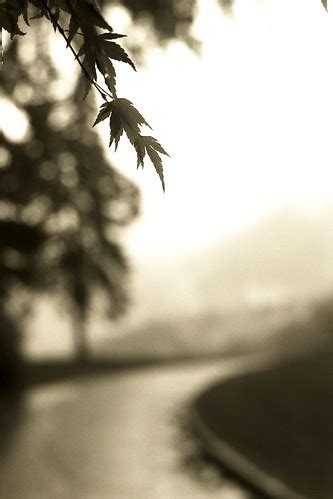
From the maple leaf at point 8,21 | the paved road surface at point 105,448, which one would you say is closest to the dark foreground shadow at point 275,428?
the paved road surface at point 105,448

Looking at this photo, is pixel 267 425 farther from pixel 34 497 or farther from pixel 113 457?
pixel 34 497

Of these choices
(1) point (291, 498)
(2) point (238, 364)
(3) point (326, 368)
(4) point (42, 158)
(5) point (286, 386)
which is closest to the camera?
(1) point (291, 498)

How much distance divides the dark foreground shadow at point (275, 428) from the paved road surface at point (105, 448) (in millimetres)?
464

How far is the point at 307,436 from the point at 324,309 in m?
15.3

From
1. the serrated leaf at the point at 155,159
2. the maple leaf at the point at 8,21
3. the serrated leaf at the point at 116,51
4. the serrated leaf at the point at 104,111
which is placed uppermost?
the maple leaf at the point at 8,21

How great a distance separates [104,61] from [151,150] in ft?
0.82

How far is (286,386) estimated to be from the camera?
Answer: 1825cm

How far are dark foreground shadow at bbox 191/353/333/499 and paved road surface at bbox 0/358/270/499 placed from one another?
1.52ft

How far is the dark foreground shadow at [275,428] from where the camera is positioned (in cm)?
1005

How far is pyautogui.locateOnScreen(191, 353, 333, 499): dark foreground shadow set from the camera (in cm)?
1005

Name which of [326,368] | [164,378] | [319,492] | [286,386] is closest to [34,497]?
[319,492]

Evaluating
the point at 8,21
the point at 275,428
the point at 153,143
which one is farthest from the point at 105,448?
the point at 8,21

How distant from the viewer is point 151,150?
246 centimetres

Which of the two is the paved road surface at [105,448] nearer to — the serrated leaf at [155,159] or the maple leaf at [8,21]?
the serrated leaf at [155,159]
